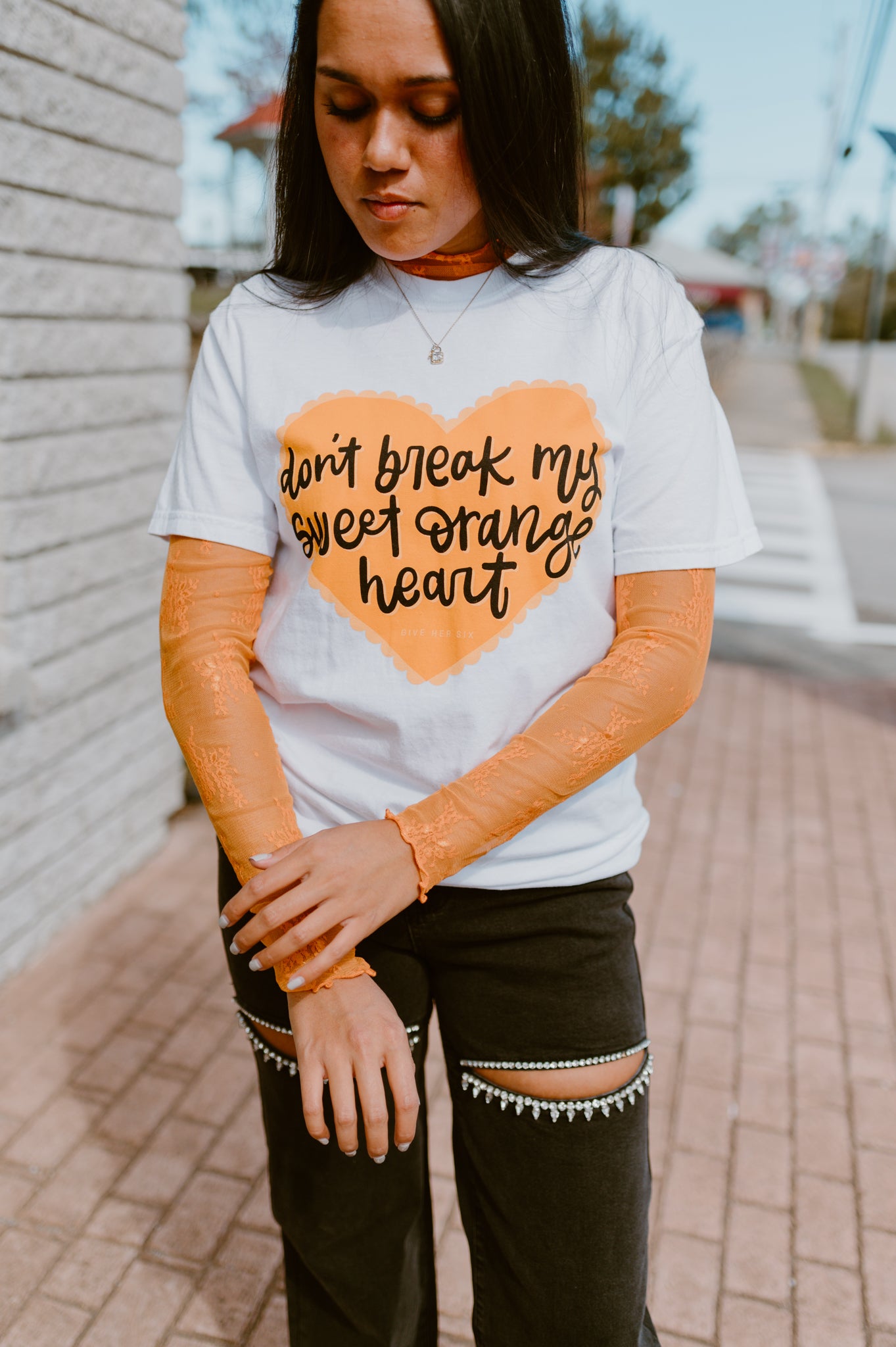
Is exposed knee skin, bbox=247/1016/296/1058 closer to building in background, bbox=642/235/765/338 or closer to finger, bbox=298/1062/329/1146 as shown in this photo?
finger, bbox=298/1062/329/1146

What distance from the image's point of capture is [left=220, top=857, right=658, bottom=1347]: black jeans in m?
1.36

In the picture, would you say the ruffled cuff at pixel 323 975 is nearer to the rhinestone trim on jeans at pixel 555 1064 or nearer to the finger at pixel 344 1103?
the finger at pixel 344 1103

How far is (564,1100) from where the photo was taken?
1355mm

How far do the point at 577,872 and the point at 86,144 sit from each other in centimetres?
272

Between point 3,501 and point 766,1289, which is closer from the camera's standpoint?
point 766,1289

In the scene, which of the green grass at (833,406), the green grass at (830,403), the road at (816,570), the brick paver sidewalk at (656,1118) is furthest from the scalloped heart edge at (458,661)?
the green grass at (830,403)

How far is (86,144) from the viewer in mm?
3170

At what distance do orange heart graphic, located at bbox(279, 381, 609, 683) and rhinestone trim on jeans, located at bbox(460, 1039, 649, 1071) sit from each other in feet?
1.56

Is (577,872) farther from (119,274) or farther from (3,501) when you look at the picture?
(119,274)

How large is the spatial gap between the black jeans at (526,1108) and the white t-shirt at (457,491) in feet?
0.25

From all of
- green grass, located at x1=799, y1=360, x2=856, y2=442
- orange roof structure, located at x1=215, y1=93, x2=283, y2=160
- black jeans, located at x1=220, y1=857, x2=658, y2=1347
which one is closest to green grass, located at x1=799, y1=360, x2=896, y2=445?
green grass, located at x1=799, y1=360, x2=856, y2=442

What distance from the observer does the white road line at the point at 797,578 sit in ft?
25.9

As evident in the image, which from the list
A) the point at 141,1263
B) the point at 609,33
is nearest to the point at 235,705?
the point at 141,1263

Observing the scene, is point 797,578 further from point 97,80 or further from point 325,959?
point 325,959
